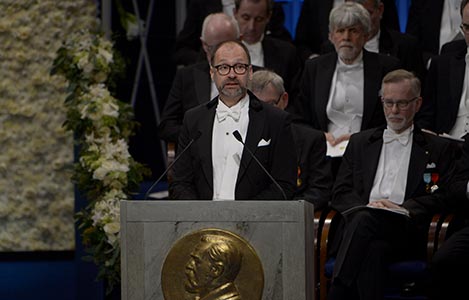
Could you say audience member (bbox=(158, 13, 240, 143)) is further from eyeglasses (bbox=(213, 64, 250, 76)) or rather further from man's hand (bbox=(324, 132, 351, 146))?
eyeglasses (bbox=(213, 64, 250, 76))

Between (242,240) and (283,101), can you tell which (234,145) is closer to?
(242,240)

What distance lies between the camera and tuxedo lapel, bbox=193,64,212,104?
700cm

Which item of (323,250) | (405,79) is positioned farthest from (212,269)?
(405,79)

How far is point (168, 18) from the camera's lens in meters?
8.90

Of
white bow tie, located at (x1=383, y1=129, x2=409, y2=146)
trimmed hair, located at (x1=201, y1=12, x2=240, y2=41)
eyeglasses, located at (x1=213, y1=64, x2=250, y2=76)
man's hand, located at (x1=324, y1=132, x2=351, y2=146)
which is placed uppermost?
trimmed hair, located at (x1=201, y1=12, x2=240, y2=41)

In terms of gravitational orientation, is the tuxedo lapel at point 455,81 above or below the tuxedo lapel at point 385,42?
below

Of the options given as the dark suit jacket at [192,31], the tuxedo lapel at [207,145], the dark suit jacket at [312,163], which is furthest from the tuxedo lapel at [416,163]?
the dark suit jacket at [192,31]

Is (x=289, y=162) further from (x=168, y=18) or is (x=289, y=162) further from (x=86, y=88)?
(x=168, y=18)

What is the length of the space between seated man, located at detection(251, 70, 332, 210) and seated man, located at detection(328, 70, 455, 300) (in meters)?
0.10

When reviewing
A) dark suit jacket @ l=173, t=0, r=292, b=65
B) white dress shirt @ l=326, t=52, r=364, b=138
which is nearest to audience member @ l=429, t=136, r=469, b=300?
white dress shirt @ l=326, t=52, r=364, b=138

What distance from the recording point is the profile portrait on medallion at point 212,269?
→ 15.6 ft

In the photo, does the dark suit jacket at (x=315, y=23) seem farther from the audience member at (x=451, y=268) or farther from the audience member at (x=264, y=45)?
the audience member at (x=451, y=268)

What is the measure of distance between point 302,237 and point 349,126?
238cm

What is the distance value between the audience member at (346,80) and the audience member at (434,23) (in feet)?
2.51
